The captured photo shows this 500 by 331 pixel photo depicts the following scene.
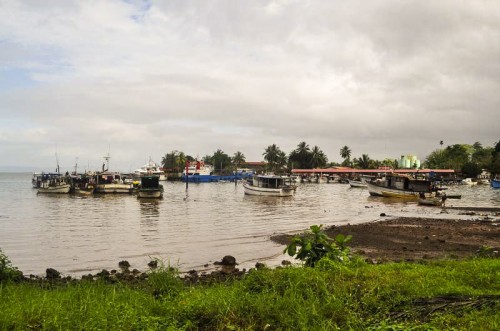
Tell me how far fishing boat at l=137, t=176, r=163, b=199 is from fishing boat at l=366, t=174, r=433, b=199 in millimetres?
29420

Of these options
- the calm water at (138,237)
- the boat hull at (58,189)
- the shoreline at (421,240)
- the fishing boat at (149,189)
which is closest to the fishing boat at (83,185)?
the boat hull at (58,189)

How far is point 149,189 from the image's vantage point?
52.1 metres

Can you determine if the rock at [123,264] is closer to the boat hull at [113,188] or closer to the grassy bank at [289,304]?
the grassy bank at [289,304]

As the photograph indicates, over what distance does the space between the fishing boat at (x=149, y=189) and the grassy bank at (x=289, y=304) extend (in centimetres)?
4394

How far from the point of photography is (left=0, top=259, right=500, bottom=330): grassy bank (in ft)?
20.3

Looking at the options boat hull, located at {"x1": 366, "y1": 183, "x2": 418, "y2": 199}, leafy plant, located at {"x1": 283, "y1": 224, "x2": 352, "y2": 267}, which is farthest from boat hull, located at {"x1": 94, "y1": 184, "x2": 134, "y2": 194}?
leafy plant, located at {"x1": 283, "y1": 224, "x2": 352, "y2": 267}

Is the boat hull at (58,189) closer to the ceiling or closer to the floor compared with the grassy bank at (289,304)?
closer to the floor

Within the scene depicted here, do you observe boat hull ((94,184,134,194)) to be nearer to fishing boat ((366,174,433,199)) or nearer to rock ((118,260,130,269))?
fishing boat ((366,174,433,199))

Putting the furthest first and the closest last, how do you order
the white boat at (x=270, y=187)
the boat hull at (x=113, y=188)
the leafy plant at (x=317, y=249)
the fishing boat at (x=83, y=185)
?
the fishing boat at (x=83, y=185)
the boat hull at (x=113, y=188)
the white boat at (x=270, y=187)
the leafy plant at (x=317, y=249)

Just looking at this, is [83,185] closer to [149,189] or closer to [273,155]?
[149,189]

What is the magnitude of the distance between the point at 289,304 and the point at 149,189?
46795 millimetres

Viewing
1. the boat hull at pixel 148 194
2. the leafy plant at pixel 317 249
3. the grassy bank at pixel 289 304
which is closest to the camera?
the grassy bank at pixel 289 304

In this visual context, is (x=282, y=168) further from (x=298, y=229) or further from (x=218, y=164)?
(x=298, y=229)

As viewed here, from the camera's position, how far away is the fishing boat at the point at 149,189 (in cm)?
5203
